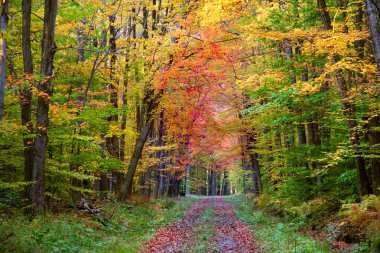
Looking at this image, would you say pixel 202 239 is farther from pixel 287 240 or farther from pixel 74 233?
pixel 74 233

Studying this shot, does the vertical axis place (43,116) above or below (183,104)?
below

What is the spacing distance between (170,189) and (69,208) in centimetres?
2292

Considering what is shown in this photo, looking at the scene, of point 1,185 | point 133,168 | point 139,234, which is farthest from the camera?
point 133,168

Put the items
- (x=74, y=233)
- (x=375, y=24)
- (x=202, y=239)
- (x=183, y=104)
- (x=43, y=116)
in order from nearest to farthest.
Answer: (x=375, y=24)
(x=74, y=233)
(x=43, y=116)
(x=202, y=239)
(x=183, y=104)

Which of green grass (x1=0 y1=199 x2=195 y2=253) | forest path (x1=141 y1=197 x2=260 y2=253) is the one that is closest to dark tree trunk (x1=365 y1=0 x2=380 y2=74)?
forest path (x1=141 y1=197 x2=260 y2=253)

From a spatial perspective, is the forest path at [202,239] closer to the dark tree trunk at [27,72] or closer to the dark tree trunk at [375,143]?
the dark tree trunk at [375,143]

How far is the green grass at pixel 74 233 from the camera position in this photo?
307 inches

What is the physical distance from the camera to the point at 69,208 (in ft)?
45.0

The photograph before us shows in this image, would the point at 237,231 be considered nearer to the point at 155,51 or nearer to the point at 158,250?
the point at 158,250

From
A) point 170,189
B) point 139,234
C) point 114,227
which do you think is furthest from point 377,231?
point 170,189

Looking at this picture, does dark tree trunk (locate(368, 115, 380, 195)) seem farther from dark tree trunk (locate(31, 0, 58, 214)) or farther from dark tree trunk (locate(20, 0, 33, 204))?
dark tree trunk (locate(20, 0, 33, 204))

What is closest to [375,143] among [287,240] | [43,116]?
[287,240]

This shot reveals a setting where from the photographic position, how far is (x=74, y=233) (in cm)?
998

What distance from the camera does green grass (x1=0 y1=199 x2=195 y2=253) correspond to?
779 cm
